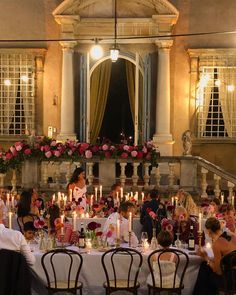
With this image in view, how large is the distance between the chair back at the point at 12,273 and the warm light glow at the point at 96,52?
8.59m

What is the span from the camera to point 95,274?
24.9 feet

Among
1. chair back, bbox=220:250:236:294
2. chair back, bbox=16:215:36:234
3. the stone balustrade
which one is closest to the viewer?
chair back, bbox=220:250:236:294

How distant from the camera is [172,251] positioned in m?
7.17

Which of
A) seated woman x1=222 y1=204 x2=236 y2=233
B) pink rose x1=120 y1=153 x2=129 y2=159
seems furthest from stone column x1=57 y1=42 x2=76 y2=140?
seated woman x1=222 y1=204 x2=236 y2=233

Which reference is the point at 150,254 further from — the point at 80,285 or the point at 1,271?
the point at 1,271

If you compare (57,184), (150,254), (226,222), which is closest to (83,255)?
(150,254)

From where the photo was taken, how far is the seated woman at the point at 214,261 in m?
7.27

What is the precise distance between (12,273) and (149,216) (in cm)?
307

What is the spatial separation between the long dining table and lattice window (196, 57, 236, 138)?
8706 millimetres

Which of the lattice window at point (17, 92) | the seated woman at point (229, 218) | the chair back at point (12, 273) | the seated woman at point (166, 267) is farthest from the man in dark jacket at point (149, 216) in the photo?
the lattice window at point (17, 92)

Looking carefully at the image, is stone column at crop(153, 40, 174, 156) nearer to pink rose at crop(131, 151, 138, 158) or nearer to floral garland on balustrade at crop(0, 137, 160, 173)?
floral garland on balustrade at crop(0, 137, 160, 173)

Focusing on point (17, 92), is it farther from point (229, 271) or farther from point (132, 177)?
point (229, 271)

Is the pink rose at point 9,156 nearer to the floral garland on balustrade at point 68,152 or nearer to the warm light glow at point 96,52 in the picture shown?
the floral garland on balustrade at point 68,152

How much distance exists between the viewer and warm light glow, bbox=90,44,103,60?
14.8m
